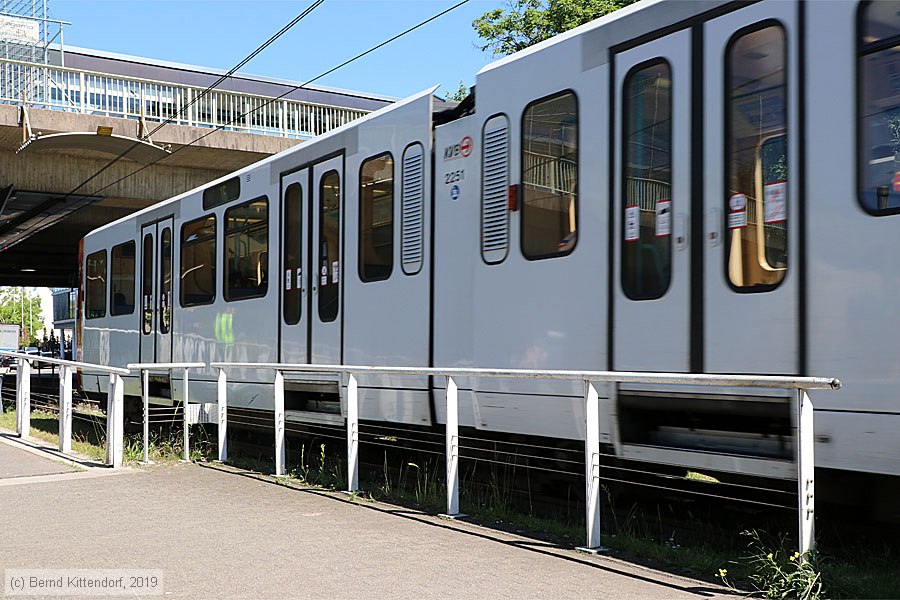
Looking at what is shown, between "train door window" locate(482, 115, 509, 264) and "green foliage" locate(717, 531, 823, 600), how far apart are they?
3.45 m

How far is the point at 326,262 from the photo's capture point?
1066 centimetres

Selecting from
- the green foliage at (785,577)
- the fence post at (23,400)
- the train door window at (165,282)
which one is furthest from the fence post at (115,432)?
the green foliage at (785,577)

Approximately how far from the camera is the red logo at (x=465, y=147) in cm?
844

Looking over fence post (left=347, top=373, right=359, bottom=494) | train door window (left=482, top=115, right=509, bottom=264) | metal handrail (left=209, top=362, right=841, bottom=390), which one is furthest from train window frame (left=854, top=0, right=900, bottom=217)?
fence post (left=347, top=373, right=359, bottom=494)

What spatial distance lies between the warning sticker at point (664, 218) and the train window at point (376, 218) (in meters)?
3.44

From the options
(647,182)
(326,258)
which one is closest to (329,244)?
(326,258)

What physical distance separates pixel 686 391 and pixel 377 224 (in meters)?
4.24

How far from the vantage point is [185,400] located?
11.1m

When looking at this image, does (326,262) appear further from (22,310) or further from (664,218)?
(22,310)

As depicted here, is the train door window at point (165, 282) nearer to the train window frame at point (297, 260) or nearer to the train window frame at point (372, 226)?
the train window frame at point (297, 260)

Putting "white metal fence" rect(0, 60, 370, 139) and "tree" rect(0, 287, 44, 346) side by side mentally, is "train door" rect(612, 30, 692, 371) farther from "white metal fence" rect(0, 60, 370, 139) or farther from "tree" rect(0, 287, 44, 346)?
"tree" rect(0, 287, 44, 346)

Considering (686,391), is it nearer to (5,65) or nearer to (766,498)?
(766,498)

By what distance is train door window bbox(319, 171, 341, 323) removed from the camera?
10.5 m

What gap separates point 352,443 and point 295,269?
3316mm
